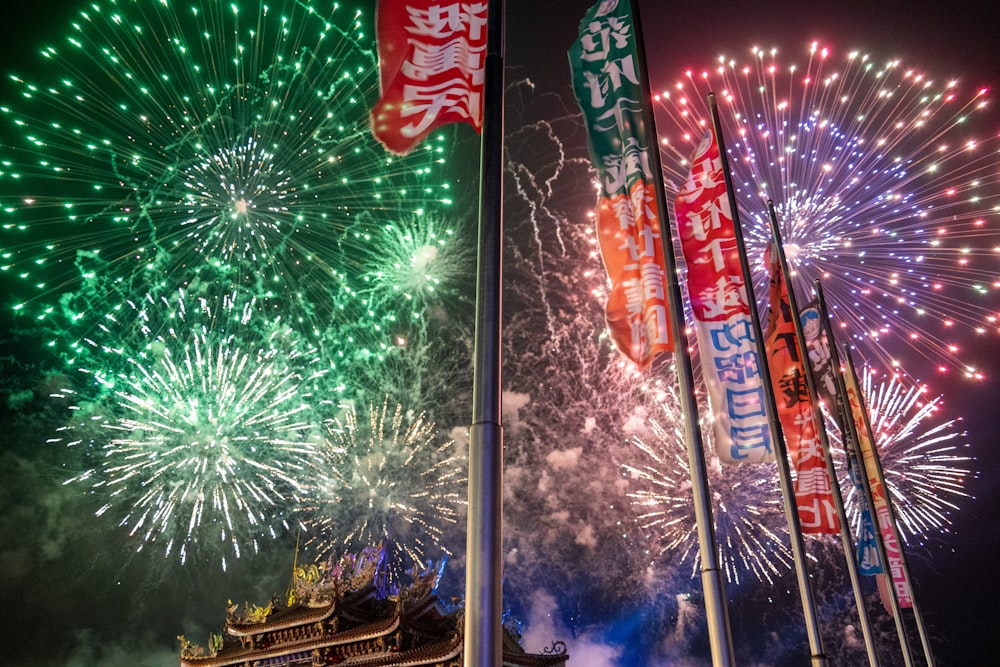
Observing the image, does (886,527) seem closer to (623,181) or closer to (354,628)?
(623,181)

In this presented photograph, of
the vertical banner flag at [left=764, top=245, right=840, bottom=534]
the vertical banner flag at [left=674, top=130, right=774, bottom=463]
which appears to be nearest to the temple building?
the vertical banner flag at [left=764, top=245, right=840, bottom=534]

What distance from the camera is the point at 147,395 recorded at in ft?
85.9

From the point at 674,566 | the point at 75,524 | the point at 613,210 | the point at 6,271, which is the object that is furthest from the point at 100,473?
the point at 613,210

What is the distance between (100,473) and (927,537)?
4898cm

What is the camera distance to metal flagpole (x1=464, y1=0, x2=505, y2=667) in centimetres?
445

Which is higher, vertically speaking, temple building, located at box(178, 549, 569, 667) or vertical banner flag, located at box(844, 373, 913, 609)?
vertical banner flag, located at box(844, 373, 913, 609)

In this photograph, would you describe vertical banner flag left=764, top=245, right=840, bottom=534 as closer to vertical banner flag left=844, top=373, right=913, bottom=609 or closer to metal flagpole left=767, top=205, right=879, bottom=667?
metal flagpole left=767, top=205, right=879, bottom=667

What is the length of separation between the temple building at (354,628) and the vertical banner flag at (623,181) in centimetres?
1615

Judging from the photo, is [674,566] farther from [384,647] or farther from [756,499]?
[384,647]

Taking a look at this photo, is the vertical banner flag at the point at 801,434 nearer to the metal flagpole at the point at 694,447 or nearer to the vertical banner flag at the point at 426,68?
the metal flagpole at the point at 694,447

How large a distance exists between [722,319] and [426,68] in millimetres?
5866

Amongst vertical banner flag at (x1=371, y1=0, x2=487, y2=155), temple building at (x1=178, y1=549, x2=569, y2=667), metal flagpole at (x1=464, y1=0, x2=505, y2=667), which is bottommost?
temple building at (x1=178, y1=549, x2=569, y2=667)

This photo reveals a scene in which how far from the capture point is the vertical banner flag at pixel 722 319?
32.2 ft

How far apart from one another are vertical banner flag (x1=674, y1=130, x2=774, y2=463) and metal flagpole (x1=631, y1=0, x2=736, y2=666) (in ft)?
5.53
